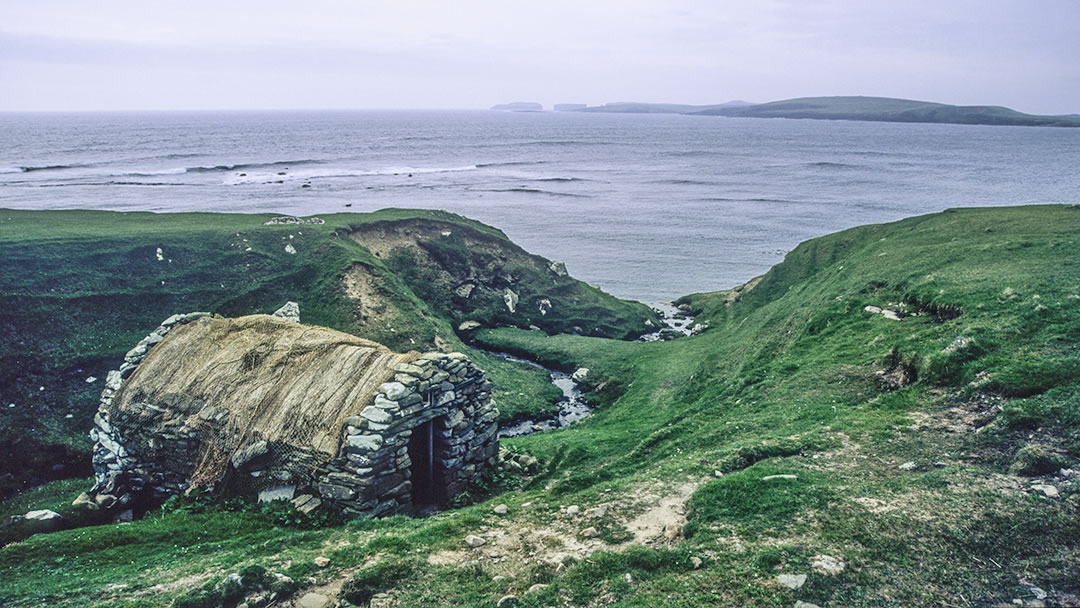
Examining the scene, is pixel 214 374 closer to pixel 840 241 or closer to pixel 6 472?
pixel 6 472

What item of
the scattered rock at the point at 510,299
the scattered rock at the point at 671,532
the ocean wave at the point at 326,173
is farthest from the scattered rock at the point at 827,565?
the ocean wave at the point at 326,173

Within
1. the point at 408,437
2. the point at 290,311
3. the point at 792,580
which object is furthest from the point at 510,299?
the point at 792,580

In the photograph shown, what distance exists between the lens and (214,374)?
20.0 metres

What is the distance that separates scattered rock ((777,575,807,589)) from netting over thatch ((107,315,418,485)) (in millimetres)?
11547

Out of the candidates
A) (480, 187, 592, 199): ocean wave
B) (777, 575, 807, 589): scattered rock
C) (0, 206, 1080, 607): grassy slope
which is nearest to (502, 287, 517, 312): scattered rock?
(0, 206, 1080, 607): grassy slope

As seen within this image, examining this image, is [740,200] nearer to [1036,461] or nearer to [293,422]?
[1036,461]

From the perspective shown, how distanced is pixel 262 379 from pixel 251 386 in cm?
37

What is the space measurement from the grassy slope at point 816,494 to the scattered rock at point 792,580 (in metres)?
0.14

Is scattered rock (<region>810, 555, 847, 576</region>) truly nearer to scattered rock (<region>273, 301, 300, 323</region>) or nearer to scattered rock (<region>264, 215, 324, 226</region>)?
scattered rock (<region>273, 301, 300, 323</region>)

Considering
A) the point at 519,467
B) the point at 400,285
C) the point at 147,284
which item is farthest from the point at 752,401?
the point at 147,284

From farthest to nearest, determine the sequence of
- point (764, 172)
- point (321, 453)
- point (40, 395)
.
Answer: point (764, 172) < point (40, 395) < point (321, 453)

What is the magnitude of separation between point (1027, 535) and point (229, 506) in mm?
18051

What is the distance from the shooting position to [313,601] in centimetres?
1138

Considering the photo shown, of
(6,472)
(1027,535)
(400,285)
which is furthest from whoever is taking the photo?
(400,285)
